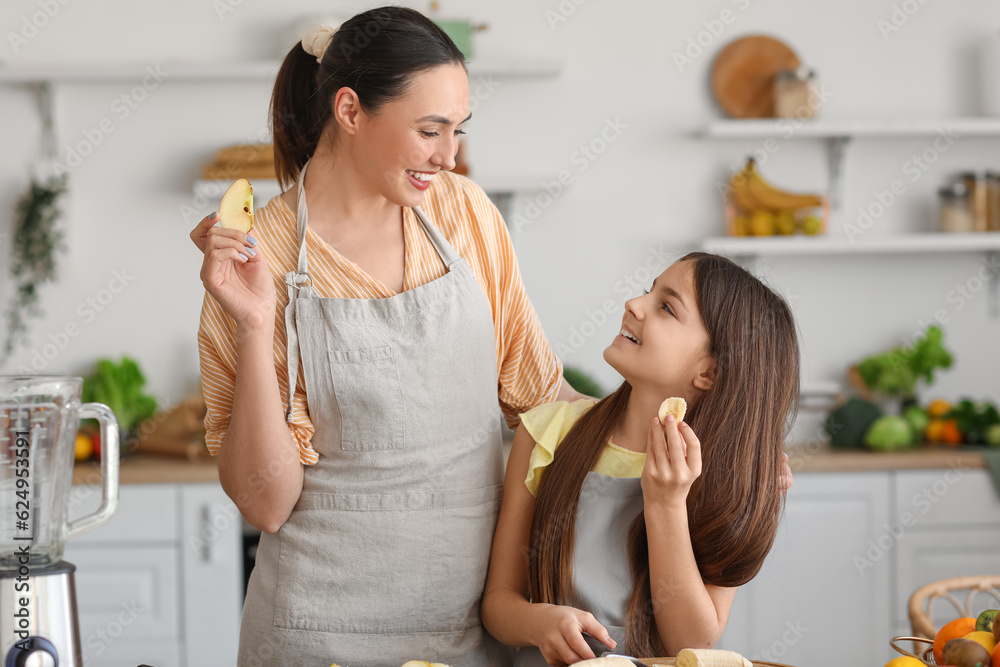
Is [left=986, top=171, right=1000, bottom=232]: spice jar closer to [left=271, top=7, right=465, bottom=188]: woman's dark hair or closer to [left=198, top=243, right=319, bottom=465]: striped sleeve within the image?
[left=271, top=7, right=465, bottom=188]: woman's dark hair

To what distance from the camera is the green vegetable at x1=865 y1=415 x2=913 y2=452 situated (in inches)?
106

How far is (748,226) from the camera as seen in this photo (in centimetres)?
291

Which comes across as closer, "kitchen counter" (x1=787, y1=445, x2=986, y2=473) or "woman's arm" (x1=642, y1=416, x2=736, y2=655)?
"woman's arm" (x1=642, y1=416, x2=736, y2=655)

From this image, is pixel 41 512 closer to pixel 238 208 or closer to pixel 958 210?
pixel 238 208

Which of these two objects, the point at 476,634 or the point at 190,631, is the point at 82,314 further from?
the point at 476,634

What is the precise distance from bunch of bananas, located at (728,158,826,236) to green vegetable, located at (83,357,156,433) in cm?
195

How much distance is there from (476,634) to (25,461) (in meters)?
0.59

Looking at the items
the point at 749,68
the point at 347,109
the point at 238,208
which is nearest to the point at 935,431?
the point at 749,68

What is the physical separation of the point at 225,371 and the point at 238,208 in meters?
0.22

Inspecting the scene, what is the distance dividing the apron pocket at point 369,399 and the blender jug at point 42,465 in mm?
298

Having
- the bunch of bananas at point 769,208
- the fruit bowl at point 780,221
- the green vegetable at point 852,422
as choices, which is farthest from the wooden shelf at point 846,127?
the green vegetable at point 852,422

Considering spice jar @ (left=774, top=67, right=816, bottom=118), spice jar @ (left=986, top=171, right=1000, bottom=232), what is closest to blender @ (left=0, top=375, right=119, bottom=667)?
spice jar @ (left=774, top=67, right=816, bottom=118)

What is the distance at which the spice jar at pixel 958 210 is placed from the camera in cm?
291

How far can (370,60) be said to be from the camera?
1.15 metres
